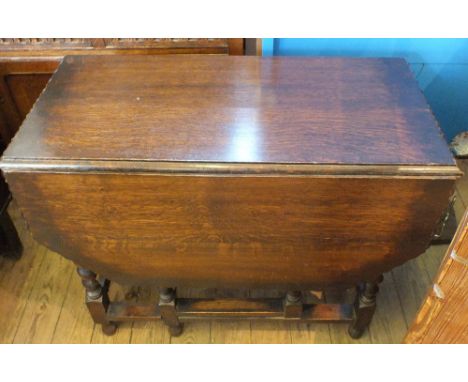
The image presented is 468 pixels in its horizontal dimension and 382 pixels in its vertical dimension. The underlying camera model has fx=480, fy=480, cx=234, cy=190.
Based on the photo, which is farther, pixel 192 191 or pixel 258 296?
pixel 258 296

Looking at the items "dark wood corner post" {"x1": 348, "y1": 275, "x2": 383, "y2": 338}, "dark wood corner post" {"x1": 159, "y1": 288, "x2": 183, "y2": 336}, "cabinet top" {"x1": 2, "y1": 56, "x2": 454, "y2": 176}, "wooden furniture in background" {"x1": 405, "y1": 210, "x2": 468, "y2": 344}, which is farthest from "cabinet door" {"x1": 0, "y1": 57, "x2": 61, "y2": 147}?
"wooden furniture in background" {"x1": 405, "y1": 210, "x2": 468, "y2": 344}

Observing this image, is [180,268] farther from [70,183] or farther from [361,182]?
[361,182]

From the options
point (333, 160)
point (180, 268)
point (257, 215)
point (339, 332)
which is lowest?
point (339, 332)

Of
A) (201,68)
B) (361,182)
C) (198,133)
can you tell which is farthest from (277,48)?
(361,182)

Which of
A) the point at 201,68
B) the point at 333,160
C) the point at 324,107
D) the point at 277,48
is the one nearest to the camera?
the point at 333,160

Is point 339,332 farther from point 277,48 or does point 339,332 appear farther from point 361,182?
point 277,48

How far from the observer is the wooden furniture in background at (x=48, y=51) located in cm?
154

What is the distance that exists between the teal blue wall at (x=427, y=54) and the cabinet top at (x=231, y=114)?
24cm

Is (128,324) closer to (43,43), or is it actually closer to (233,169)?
(233,169)

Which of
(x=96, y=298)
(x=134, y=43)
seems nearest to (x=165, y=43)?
(x=134, y=43)

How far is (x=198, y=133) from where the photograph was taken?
3.65ft

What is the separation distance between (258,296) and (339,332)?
0.30m

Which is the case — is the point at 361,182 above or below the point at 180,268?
above

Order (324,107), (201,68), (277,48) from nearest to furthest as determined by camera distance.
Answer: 1. (324,107)
2. (201,68)
3. (277,48)
